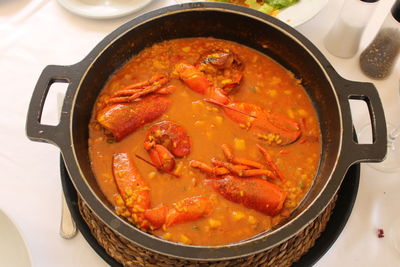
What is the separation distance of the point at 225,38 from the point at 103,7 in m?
0.69

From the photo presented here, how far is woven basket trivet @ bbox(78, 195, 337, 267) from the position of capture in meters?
1.25

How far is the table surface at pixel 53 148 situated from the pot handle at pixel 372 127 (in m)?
0.35

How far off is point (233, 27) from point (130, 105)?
0.57 meters

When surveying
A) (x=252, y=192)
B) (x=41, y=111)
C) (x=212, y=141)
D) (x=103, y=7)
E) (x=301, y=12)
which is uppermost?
(x=103, y=7)

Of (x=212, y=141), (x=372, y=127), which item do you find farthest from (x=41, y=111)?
(x=372, y=127)

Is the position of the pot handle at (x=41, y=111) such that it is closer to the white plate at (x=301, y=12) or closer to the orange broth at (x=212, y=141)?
the orange broth at (x=212, y=141)

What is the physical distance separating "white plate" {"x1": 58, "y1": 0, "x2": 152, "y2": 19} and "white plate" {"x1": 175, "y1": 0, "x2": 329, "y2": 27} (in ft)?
0.99

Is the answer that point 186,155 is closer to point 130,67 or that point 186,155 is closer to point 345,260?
point 130,67

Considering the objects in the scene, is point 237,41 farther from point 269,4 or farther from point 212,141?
point 212,141

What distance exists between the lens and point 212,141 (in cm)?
153

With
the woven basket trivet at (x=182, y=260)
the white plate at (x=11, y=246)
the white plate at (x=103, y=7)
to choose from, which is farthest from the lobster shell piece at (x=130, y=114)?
the white plate at (x=103, y=7)

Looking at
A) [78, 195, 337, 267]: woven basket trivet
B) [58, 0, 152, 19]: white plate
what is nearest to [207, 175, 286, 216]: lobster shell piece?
[78, 195, 337, 267]: woven basket trivet

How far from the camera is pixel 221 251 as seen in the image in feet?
3.68

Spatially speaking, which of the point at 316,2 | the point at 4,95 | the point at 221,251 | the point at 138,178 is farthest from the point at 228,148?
the point at 4,95
